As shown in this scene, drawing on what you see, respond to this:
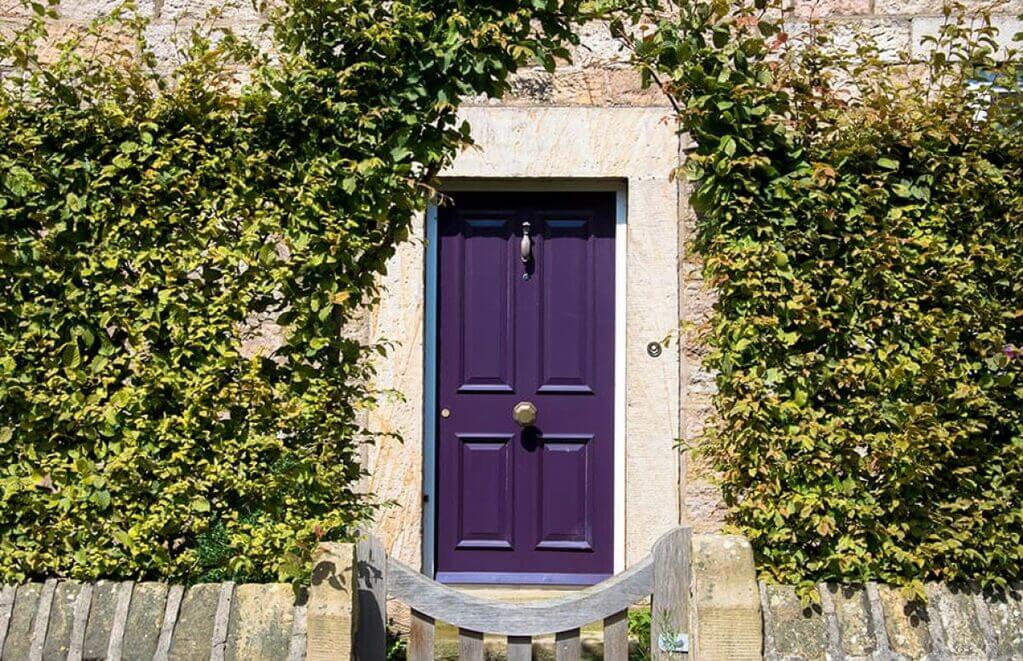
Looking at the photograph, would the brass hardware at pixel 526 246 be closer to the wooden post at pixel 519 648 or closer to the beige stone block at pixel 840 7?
the beige stone block at pixel 840 7

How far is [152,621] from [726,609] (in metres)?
2.04

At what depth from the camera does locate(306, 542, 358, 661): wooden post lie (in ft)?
11.8

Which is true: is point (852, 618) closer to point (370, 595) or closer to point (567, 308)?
point (370, 595)

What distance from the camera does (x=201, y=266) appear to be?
3857mm

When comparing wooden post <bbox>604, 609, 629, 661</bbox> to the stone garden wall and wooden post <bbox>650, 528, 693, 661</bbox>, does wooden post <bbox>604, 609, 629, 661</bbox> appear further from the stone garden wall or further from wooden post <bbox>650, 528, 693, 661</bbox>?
Answer: the stone garden wall

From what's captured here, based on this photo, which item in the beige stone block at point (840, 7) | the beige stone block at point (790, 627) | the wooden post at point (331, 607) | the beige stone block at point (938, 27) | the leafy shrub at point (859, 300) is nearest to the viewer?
the wooden post at point (331, 607)

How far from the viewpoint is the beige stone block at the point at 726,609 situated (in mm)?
3660

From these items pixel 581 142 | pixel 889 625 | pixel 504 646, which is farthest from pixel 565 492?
pixel 889 625

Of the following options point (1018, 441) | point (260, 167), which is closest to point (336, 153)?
point (260, 167)

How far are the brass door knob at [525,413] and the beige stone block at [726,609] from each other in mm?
2346

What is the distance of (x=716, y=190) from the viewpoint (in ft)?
12.8

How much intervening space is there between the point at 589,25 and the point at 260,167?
8.75 ft

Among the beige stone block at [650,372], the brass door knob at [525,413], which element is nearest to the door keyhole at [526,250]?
the beige stone block at [650,372]

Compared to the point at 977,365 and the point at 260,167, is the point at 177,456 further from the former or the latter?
the point at 977,365
